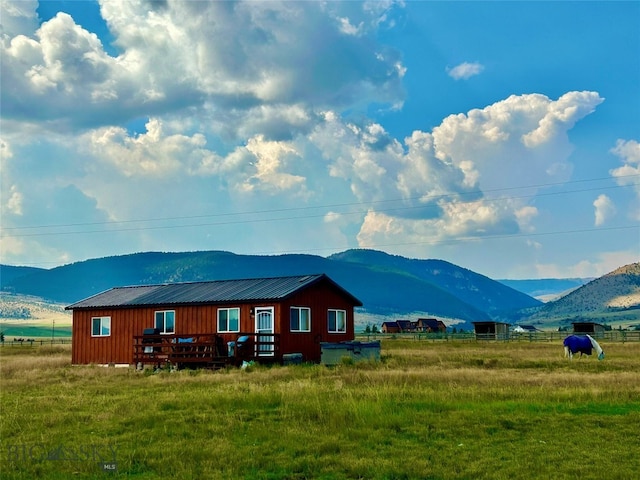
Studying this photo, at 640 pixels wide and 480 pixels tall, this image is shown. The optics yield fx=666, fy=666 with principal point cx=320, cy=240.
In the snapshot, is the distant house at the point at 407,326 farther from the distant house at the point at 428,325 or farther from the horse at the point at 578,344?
the horse at the point at 578,344

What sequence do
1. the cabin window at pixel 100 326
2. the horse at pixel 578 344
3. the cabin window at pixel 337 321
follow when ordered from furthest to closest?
the cabin window at pixel 100 326 → the cabin window at pixel 337 321 → the horse at pixel 578 344

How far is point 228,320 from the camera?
1422 inches

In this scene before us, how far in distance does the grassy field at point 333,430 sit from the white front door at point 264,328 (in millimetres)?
12352

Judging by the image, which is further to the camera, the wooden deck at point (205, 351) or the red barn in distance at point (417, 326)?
the red barn in distance at point (417, 326)

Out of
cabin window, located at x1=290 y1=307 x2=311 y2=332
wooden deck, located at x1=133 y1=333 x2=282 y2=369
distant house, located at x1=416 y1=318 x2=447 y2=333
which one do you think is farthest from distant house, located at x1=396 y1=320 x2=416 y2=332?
wooden deck, located at x1=133 y1=333 x2=282 y2=369

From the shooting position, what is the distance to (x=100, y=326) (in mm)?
40781

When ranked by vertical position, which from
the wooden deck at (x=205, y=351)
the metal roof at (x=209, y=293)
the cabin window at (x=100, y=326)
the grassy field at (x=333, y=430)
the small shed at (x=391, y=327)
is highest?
the metal roof at (x=209, y=293)

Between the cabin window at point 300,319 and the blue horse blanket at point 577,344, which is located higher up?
the cabin window at point 300,319

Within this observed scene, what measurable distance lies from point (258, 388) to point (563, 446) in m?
10.4

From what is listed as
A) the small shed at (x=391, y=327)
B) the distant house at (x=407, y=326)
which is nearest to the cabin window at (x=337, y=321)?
the small shed at (x=391, y=327)

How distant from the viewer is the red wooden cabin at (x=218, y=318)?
34.7 metres

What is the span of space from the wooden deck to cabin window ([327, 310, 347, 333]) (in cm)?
583

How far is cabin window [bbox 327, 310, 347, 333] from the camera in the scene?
3972 cm

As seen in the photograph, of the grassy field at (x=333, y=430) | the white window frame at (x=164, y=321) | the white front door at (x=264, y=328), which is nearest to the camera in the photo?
the grassy field at (x=333, y=430)
